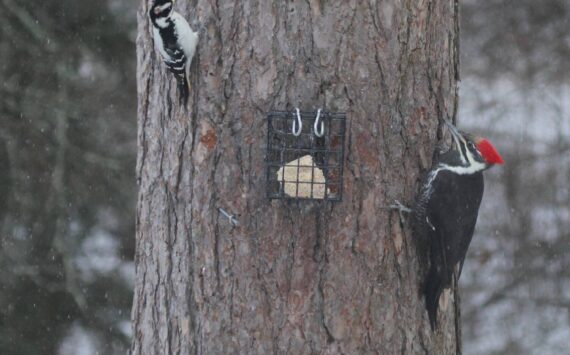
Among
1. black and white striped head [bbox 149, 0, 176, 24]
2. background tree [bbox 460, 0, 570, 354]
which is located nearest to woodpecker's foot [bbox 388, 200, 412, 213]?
black and white striped head [bbox 149, 0, 176, 24]

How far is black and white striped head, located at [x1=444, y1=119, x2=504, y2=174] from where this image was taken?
3469 millimetres

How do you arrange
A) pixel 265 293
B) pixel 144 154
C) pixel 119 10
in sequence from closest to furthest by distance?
pixel 265 293 → pixel 144 154 → pixel 119 10

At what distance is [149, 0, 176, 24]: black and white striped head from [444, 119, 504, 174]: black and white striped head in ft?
3.92

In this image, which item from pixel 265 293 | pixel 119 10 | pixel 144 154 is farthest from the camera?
pixel 119 10

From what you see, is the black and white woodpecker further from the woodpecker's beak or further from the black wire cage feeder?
the woodpecker's beak

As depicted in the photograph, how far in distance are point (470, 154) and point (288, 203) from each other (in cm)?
88

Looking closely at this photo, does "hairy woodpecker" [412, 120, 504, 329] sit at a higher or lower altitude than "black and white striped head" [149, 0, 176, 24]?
lower

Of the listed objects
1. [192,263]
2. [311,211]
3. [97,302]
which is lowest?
[97,302]

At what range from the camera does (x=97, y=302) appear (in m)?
7.53

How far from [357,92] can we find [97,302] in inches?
196

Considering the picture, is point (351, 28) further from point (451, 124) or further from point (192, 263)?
point (192, 263)

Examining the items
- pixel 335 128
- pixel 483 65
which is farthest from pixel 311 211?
pixel 483 65

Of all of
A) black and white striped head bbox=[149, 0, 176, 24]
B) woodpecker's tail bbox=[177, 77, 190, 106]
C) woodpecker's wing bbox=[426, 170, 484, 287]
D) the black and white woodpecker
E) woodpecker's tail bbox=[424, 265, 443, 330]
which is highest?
black and white striped head bbox=[149, 0, 176, 24]

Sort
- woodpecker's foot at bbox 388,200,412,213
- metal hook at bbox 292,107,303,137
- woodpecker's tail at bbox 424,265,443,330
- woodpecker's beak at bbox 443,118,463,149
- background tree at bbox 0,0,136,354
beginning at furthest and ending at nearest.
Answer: background tree at bbox 0,0,136,354 < woodpecker's beak at bbox 443,118,463,149 < woodpecker's tail at bbox 424,265,443,330 < woodpecker's foot at bbox 388,200,412,213 < metal hook at bbox 292,107,303,137
